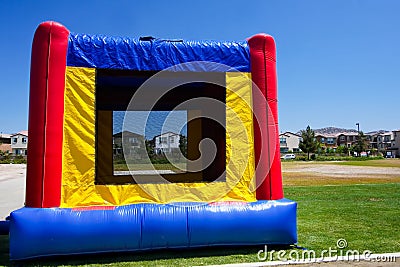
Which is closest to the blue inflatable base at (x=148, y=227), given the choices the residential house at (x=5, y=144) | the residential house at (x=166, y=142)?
the residential house at (x=166, y=142)

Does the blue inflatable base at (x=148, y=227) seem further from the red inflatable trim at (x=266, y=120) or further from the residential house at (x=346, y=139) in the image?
the residential house at (x=346, y=139)

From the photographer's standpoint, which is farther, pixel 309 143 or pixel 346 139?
pixel 346 139

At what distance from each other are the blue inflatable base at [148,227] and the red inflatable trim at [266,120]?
10.9 inches

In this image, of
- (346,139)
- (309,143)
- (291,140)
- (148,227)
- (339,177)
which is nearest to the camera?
(148,227)

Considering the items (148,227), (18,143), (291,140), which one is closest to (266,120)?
(148,227)

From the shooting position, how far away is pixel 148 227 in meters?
4.75

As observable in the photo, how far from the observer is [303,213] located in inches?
317

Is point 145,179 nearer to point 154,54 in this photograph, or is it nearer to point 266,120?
point 154,54

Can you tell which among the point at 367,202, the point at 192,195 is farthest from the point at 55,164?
the point at 367,202

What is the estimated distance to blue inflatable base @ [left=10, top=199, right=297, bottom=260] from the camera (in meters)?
4.52

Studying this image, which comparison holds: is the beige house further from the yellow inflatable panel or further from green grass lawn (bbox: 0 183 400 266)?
the yellow inflatable panel

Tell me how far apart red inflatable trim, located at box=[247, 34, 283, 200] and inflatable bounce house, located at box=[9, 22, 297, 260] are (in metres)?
0.01

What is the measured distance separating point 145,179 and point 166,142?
1.58 m

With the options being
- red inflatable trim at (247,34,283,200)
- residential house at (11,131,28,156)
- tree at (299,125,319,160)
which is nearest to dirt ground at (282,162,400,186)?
red inflatable trim at (247,34,283,200)
